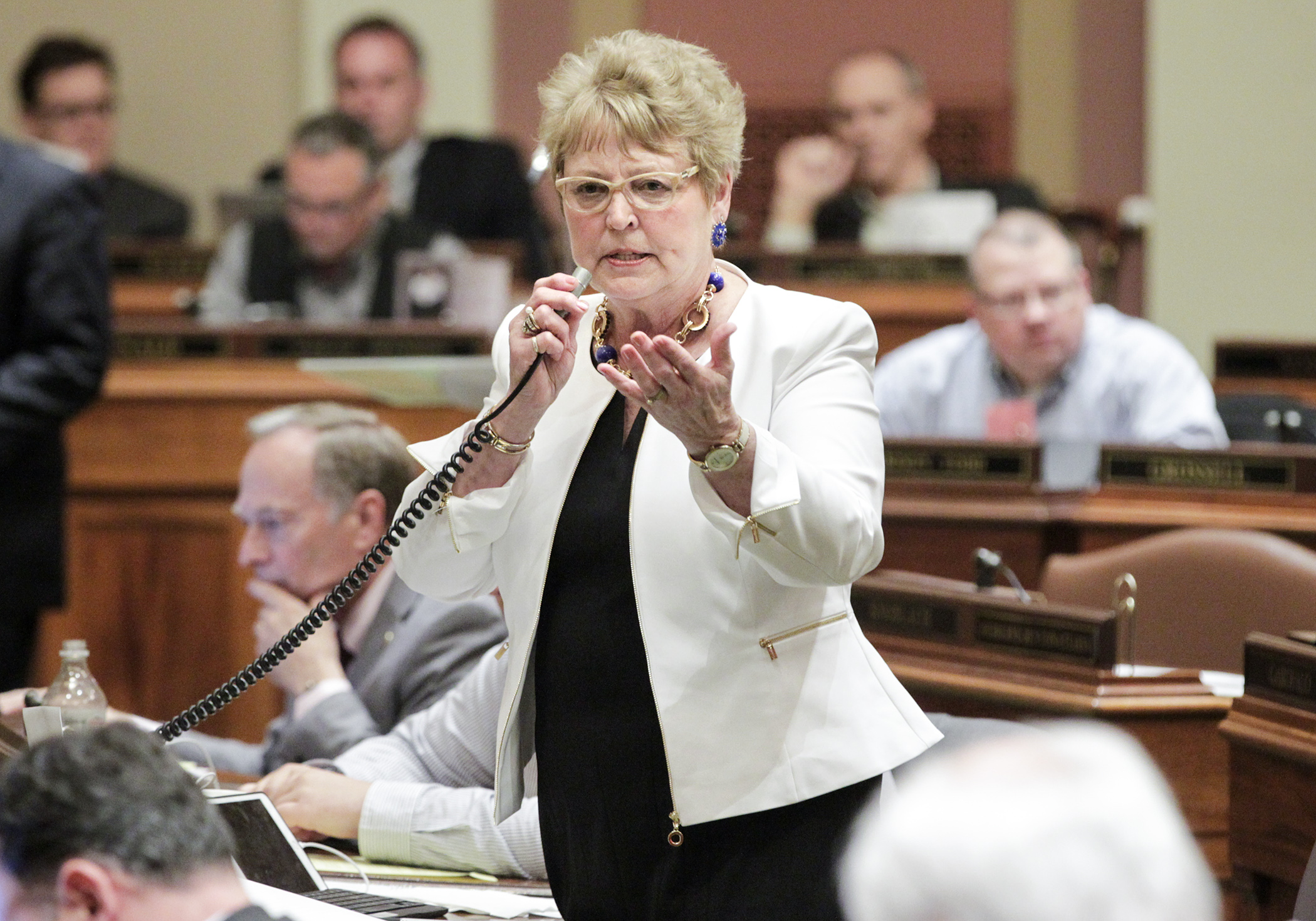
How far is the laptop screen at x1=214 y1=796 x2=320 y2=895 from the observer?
198 centimetres

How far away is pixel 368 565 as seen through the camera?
80.8 inches

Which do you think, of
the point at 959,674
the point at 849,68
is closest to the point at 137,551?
the point at 959,674

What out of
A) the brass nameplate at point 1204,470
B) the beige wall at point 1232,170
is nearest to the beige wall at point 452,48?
the beige wall at point 1232,170

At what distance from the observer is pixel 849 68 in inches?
237

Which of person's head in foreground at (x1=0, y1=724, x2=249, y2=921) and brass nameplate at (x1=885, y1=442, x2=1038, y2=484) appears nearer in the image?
person's head in foreground at (x1=0, y1=724, x2=249, y2=921)

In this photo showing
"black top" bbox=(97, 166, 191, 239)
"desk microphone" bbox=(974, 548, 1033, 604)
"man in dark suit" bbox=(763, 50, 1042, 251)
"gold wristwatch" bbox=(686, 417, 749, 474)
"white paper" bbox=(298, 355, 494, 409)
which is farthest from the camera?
"black top" bbox=(97, 166, 191, 239)

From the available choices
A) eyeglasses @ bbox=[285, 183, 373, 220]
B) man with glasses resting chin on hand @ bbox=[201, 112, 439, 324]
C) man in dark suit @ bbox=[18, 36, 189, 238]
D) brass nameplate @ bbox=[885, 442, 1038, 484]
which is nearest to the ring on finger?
brass nameplate @ bbox=[885, 442, 1038, 484]

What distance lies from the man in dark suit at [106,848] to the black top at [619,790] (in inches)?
22.5

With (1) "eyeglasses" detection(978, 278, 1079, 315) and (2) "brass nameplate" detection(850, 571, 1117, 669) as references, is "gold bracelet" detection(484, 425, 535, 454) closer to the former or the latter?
(2) "brass nameplate" detection(850, 571, 1117, 669)

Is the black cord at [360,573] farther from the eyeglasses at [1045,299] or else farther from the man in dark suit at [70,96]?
the man in dark suit at [70,96]

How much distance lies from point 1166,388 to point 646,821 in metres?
2.98

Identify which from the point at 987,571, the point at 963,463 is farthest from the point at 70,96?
the point at 987,571

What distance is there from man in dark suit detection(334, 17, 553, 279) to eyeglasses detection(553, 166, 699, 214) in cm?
408

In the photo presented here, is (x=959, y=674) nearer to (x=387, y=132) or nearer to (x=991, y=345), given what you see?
Result: (x=991, y=345)
